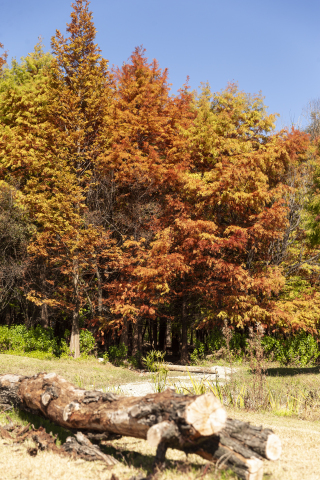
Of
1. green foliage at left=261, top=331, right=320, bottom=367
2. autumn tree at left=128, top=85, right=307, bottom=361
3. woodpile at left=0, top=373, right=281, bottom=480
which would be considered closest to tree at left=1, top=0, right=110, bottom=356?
autumn tree at left=128, top=85, right=307, bottom=361

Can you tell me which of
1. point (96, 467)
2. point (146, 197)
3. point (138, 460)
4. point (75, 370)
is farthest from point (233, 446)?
point (146, 197)

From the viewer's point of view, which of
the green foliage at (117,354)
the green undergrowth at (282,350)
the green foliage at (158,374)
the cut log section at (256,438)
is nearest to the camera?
the cut log section at (256,438)

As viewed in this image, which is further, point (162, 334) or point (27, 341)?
point (162, 334)

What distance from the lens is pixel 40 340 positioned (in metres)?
16.6

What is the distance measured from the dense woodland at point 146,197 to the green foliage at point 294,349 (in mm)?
1415

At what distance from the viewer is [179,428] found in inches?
140

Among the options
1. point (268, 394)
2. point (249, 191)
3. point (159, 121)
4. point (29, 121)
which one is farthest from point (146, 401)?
point (29, 121)

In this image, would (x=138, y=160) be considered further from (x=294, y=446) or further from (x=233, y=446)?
(x=233, y=446)

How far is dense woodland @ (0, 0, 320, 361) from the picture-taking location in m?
14.6

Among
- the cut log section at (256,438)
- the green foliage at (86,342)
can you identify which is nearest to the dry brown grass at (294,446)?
the cut log section at (256,438)

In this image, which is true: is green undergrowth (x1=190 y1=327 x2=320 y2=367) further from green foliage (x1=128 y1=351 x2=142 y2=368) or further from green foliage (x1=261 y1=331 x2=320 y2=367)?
green foliage (x1=128 y1=351 x2=142 y2=368)

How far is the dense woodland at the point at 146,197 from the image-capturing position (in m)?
14.6

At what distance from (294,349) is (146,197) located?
9411mm

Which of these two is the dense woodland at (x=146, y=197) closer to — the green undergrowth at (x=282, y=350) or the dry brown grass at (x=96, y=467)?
the green undergrowth at (x=282, y=350)
